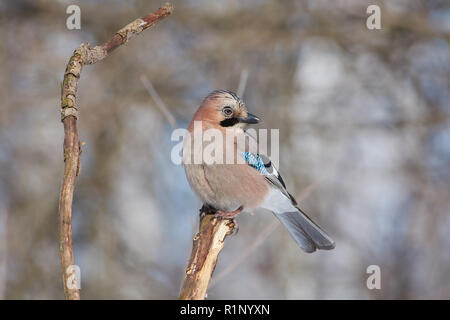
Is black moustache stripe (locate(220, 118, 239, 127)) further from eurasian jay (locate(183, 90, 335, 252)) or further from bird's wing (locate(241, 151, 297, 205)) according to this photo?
bird's wing (locate(241, 151, 297, 205))

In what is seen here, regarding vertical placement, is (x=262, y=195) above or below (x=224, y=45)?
below

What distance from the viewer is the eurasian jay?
4.23 metres

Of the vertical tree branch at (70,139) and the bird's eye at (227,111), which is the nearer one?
the vertical tree branch at (70,139)

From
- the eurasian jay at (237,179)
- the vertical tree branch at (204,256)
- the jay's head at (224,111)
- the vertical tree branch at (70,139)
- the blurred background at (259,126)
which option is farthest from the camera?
the blurred background at (259,126)

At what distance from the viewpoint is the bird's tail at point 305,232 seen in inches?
178

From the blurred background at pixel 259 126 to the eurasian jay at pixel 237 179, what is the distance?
2.80 metres

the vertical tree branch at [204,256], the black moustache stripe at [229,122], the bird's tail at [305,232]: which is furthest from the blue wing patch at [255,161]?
the vertical tree branch at [204,256]

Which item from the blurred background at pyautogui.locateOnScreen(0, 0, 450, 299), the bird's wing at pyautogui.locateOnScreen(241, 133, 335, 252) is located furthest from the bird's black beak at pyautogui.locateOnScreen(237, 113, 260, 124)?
the blurred background at pyautogui.locateOnScreen(0, 0, 450, 299)

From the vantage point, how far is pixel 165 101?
7867mm

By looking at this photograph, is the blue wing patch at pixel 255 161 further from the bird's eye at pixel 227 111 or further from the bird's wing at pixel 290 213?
the bird's eye at pixel 227 111

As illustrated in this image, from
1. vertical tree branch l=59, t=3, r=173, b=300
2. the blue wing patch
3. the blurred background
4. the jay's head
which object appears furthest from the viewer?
the blurred background
